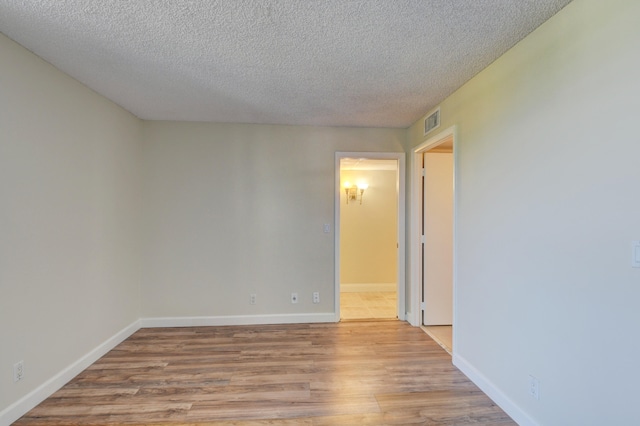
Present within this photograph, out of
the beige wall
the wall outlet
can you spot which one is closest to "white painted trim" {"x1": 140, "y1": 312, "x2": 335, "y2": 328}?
the beige wall

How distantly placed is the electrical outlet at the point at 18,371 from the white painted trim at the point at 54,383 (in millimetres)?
150

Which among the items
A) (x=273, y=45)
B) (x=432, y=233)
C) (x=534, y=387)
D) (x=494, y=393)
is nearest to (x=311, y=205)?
(x=432, y=233)

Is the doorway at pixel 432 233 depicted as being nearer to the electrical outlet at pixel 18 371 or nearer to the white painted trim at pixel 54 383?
the white painted trim at pixel 54 383

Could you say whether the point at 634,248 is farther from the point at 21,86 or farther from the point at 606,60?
the point at 21,86

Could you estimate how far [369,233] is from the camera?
5824 millimetres

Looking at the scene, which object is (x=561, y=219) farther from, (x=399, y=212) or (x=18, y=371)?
(x=18, y=371)

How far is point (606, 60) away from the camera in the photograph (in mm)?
1437

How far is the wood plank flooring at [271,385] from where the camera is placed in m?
2.05

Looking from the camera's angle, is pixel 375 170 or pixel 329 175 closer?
pixel 329 175

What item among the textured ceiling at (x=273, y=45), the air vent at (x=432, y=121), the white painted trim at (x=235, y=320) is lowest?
the white painted trim at (x=235, y=320)

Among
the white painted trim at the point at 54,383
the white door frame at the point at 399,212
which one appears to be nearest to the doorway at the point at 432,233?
the white door frame at the point at 399,212

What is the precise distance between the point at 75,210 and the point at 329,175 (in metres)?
2.63

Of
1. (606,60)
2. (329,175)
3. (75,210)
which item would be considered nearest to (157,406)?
(75,210)

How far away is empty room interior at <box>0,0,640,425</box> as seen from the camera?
5.17 ft
